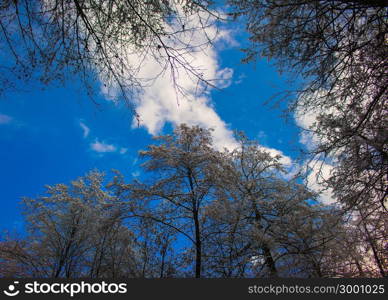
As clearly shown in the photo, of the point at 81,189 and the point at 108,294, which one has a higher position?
the point at 81,189

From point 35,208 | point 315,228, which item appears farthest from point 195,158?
point 35,208

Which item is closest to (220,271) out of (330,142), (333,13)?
(330,142)

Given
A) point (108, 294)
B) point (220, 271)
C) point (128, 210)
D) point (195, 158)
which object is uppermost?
point (195, 158)

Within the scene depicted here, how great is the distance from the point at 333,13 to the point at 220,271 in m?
7.36

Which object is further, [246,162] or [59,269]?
[246,162]

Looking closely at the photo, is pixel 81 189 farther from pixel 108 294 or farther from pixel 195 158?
pixel 108 294

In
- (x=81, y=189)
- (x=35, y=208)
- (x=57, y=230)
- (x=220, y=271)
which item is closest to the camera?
(x=220, y=271)

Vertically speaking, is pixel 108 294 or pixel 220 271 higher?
pixel 220 271

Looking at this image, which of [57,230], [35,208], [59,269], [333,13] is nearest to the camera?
[333,13]

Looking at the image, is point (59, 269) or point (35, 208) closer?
point (59, 269)

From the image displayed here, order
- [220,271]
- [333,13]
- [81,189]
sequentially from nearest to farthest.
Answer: [333,13]
[220,271]
[81,189]

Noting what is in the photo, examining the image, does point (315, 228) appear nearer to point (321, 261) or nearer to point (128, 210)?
point (321, 261)

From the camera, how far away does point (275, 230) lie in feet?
30.3

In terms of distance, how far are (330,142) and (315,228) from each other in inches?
254
